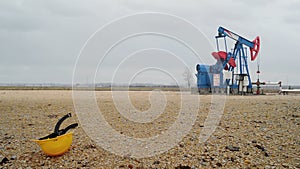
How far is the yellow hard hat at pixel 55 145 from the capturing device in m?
4.16

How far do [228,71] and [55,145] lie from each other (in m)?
19.9

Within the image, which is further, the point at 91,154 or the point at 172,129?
the point at 172,129

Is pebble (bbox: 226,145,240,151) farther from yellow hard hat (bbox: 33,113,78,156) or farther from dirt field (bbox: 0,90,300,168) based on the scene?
yellow hard hat (bbox: 33,113,78,156)

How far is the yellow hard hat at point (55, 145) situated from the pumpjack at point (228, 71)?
18.4 metres

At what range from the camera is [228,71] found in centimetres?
2188

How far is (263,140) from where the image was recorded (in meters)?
5.32

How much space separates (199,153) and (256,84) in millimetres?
21648

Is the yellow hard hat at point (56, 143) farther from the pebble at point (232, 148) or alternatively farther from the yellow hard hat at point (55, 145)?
the pebble at point (232, 148)

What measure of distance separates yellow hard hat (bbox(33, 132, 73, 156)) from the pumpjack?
60.3 feet

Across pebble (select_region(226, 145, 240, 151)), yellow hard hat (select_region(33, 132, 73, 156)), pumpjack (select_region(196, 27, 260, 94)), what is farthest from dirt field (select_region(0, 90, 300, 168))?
pumpjack (select_region(196, 27, 260, 94))

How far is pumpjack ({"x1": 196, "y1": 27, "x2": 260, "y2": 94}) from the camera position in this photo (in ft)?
69.7

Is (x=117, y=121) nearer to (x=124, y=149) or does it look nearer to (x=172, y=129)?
(x=172, y=129)

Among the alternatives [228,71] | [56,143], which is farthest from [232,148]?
[228,71]

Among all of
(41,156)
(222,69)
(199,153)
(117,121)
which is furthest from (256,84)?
(41,156)
